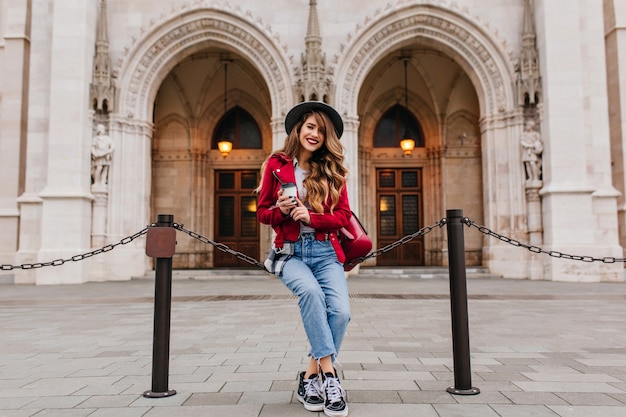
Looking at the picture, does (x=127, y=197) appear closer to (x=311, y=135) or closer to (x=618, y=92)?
(x=311, y=135)

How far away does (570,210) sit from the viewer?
12648mm

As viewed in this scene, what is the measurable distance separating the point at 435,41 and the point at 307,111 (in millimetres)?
12536

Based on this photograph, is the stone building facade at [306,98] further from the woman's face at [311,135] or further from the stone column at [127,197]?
the woman's face at [311,135]

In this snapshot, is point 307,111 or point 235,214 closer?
point 307,111

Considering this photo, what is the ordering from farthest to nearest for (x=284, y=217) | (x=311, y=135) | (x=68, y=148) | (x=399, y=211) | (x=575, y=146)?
1. (x=399, y=211)
2. (x=68, y=148)
3. (x=575, y=146)
4. (x=311, y=135)
5. (x=284, y=217)

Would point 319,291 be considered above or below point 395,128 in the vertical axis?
below

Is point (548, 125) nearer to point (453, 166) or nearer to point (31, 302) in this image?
point (453, 166)

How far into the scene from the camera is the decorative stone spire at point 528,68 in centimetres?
1346

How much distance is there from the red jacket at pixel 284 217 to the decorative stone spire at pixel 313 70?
10415 millimetres

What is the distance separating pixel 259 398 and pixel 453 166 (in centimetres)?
1625

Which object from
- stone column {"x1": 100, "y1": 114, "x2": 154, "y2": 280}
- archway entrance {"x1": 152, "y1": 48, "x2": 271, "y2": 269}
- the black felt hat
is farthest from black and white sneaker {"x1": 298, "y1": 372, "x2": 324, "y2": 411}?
archway entrance {"x1": 152, "y1": 48, "x2": 271, "y2": 269}

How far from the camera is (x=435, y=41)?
1450cm

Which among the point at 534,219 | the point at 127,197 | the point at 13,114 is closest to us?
the point at 534,219

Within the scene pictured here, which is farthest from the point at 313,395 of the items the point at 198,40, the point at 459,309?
the point at 198,40
